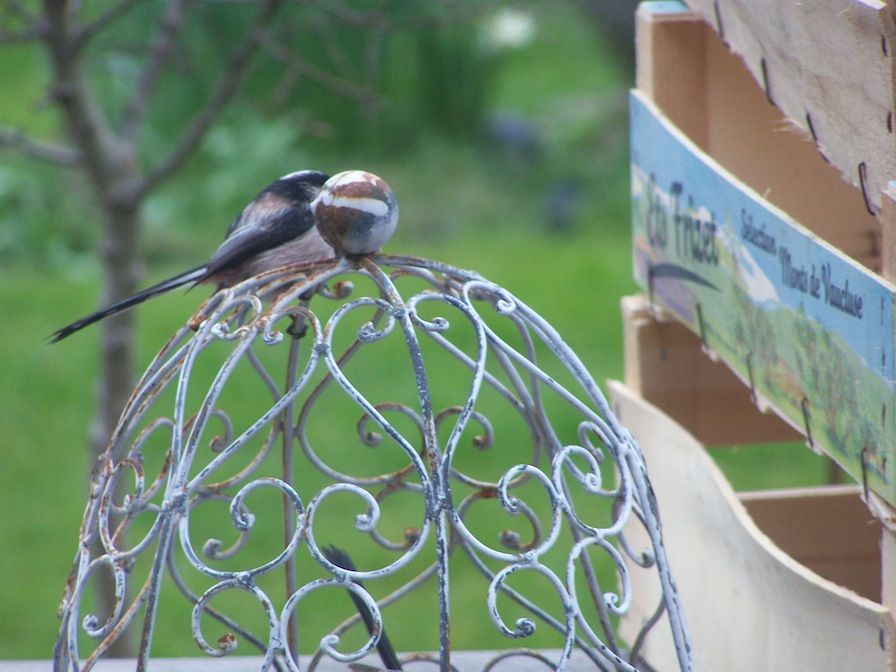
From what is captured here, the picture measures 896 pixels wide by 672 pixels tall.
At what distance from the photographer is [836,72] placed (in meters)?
1.23

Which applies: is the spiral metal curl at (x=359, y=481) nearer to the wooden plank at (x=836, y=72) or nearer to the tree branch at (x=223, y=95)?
the wooden plank at (x=836, y=72)

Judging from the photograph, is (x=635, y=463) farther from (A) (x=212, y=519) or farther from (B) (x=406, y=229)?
(B) (x=406, y=229)

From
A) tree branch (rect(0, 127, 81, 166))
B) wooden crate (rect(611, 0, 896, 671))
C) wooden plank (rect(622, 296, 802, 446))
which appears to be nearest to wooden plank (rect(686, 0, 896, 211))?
wooden crate (rect(611, 0, 896, 671))

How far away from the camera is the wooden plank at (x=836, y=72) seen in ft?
3.69

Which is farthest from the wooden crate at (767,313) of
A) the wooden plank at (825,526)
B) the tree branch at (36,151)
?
the tree branch at (36,151)

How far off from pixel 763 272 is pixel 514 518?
84.9 inches

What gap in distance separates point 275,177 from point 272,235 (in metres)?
3.49

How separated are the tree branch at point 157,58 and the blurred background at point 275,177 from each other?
1.04 meters

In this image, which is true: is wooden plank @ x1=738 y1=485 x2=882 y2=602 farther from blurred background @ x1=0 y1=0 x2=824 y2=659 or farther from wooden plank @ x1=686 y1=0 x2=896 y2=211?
blurred background @ x1=0 y1=0 x2=824 y2=659

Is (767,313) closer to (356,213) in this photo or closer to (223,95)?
(356,213)

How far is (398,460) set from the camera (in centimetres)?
378

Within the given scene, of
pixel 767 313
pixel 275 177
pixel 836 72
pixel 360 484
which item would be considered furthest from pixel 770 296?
pixel 275 177

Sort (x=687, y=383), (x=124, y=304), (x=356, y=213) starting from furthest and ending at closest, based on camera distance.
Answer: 1. (x=687, y=383)
2. (x=124, y=304)
3. (x=356, y=213)

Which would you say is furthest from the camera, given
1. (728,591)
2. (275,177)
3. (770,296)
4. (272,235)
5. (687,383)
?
(275,177)
